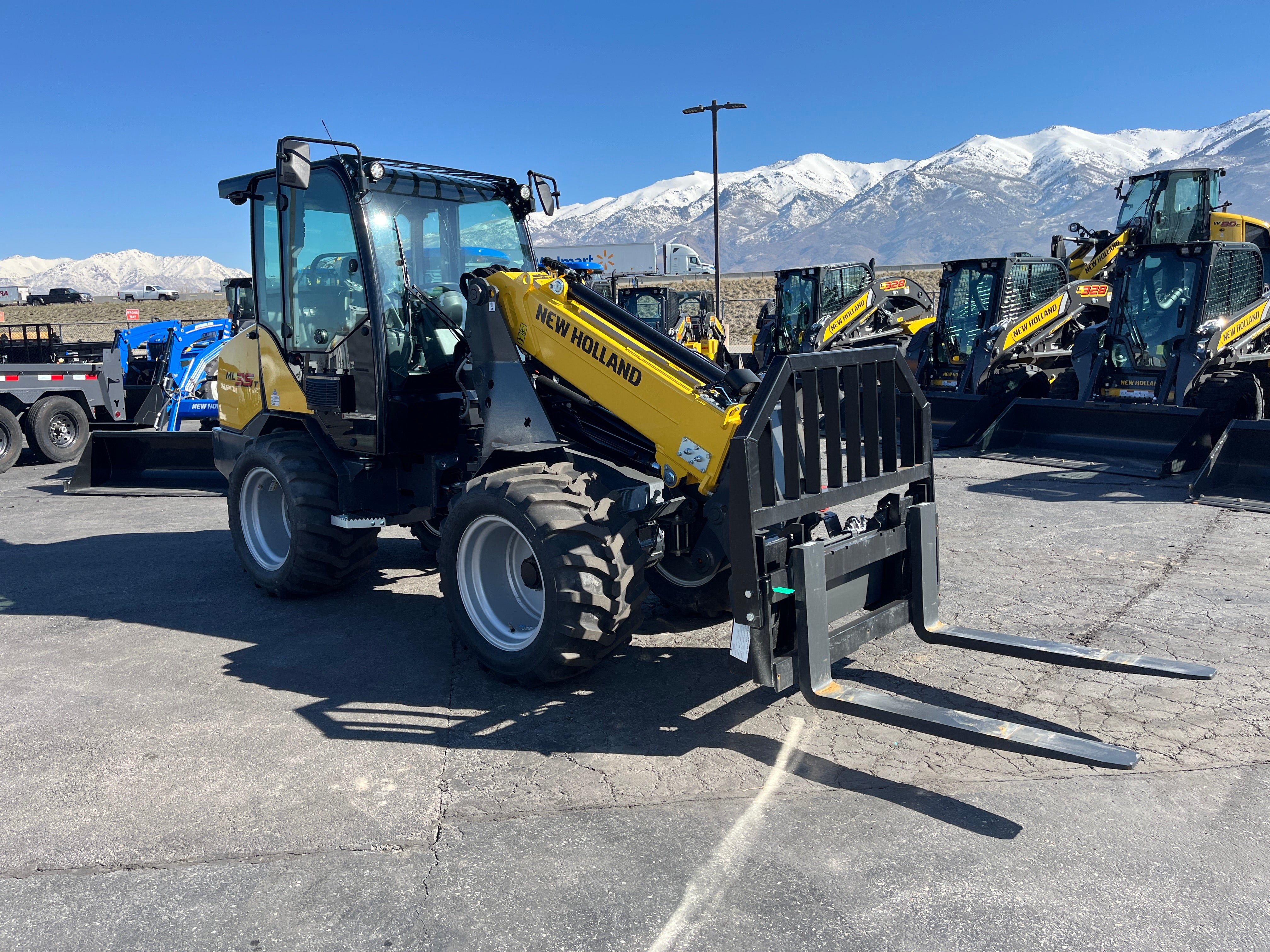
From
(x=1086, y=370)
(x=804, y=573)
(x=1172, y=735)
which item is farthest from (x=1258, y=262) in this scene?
(x=804, y=573)

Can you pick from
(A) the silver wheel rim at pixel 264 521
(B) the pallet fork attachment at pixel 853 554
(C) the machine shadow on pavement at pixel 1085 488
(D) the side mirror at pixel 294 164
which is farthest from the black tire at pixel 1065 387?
(D) the side mirror at pixel 294 164

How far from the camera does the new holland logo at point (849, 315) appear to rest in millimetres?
17547

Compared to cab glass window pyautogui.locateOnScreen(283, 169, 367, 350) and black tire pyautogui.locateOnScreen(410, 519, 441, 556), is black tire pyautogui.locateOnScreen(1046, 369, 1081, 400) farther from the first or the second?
cab glass window pyautogui.locateOnScreen(283, 169, 367, 350)

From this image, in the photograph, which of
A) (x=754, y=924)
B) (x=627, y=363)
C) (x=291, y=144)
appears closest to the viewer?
(x=754, y=924)

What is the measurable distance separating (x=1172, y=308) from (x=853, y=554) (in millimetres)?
9910

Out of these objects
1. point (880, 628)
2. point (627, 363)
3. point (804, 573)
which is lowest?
point (880, 628)

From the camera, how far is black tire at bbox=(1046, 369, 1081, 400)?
1386 cm

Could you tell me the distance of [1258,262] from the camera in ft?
39.8

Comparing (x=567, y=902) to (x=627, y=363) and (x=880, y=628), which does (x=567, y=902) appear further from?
(x=627, y=363)

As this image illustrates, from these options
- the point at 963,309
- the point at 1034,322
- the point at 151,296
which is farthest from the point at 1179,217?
the point at 151,296

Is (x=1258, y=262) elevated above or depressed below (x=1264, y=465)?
above

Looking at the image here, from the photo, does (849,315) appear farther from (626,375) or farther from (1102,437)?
(626,375)

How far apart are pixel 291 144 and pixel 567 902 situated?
4361 millimetres

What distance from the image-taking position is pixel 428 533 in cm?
748
